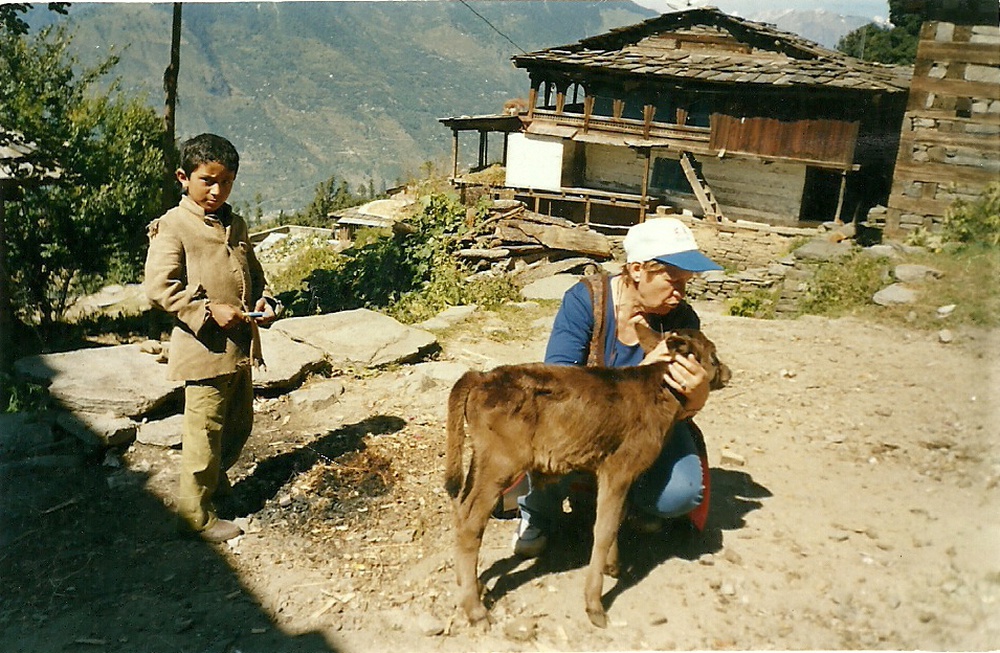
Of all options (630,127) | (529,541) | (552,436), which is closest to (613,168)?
(630,127)

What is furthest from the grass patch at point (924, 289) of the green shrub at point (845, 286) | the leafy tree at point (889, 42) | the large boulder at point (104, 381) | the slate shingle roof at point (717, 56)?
the leafy tree at point (889, 42)

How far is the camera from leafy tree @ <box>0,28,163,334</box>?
40.1 feet

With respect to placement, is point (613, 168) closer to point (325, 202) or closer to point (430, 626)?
point (325, 202)

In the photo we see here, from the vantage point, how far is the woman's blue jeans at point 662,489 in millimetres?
3557

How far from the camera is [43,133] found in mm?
12148

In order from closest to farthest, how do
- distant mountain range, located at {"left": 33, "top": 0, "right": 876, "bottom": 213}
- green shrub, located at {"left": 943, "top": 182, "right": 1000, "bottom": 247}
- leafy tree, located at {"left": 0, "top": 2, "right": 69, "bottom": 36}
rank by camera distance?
leafy tree, located at {"left": 0, "top": 2, "right": 69, "bottom": 36}, green shrub, located at {"left": 943, "top": 182, "right": 1000, "bottom": 247}, distant mountain range, located at {"left": 33, "top": 0, "right": 876, "bottom": 213}

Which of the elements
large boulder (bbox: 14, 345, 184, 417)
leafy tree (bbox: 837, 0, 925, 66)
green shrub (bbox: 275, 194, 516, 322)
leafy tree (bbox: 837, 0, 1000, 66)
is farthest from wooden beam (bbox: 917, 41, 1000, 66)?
leafy tree (bbox: 837, 0, 925, 66)

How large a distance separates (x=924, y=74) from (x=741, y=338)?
24.9 ft

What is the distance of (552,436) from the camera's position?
3160 millimetres

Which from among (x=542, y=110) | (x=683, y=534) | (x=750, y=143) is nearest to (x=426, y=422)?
(x=683, y=534)

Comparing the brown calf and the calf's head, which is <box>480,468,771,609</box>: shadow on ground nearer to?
the brown calf

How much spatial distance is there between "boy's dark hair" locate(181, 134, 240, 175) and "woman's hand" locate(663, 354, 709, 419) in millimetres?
2585

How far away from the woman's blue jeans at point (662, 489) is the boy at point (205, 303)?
5.90ft

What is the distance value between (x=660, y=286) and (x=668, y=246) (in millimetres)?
212
